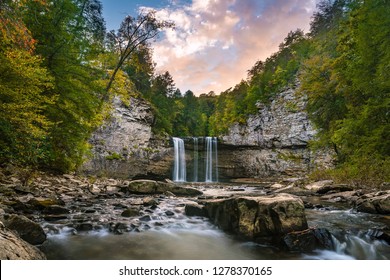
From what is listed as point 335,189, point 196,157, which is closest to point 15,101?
point 335,189

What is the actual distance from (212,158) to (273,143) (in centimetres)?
871

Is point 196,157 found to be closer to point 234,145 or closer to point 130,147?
point 234,145

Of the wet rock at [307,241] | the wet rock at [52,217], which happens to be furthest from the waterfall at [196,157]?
the wet rock at [307,241]

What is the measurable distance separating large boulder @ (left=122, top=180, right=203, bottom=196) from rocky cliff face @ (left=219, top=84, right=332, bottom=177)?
66.8 feet

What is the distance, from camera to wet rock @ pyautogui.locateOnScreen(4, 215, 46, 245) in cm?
388

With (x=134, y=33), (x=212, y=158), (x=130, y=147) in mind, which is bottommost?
(x=212, y=158)

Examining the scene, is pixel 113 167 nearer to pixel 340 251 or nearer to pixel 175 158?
pixel 175 158

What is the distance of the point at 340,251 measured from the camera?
4.16m

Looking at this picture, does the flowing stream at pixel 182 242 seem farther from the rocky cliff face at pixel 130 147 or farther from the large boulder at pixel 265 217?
the rocky cliff face at pixel 130 147

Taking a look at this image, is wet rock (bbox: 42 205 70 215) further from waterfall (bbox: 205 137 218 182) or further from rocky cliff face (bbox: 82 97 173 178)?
waterfall (bbox: 205 137 218 182)

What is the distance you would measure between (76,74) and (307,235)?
11252mm

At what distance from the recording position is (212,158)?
34.0 m

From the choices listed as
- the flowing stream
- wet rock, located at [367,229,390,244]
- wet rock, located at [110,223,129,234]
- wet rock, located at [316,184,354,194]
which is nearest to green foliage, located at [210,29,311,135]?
wet rock, located at [316,184,354,194]

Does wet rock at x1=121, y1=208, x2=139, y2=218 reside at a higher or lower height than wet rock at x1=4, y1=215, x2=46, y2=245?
lower
